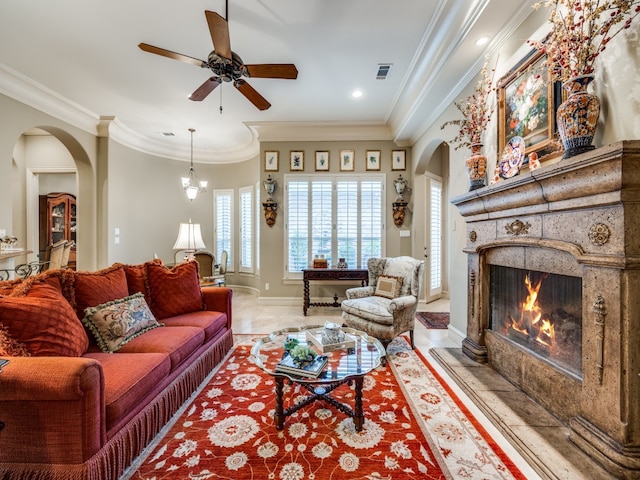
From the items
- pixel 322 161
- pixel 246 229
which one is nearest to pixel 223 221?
pixel 246 229

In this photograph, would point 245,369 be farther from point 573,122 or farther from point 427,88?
point 427,88

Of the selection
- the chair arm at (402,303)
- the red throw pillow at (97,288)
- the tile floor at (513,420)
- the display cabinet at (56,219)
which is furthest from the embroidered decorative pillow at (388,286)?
the display cabinet at (56,219)

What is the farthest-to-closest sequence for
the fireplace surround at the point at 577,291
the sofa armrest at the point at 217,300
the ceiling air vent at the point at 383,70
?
1. the ceiling air vent at the point at 383,70
2. the sofa armrest at the point at 217,300
3. the fireplace surround at the point at 577,291

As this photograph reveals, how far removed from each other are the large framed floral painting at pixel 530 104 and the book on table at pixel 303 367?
218 centimetres

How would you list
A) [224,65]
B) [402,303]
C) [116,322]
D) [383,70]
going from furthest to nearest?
[383,70], [402,303], [224,65], [116,322]

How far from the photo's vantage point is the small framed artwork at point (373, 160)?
201 inches

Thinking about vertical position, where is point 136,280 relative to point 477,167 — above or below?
below

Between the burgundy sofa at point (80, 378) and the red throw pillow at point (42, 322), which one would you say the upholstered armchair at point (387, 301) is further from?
the red throw pillow at point (42, 322)

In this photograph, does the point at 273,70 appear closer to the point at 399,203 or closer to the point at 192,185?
the point at 399,203

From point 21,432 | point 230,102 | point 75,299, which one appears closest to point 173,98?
point 230,102

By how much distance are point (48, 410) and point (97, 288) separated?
1107 millimetres

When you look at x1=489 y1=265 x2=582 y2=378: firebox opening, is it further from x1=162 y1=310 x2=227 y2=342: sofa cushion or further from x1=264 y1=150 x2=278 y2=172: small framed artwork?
x1=264 y1=150 x2=278 y2=172: small framed artwork

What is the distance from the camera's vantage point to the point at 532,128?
2.17 m

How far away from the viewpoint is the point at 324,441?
5.58 feet
